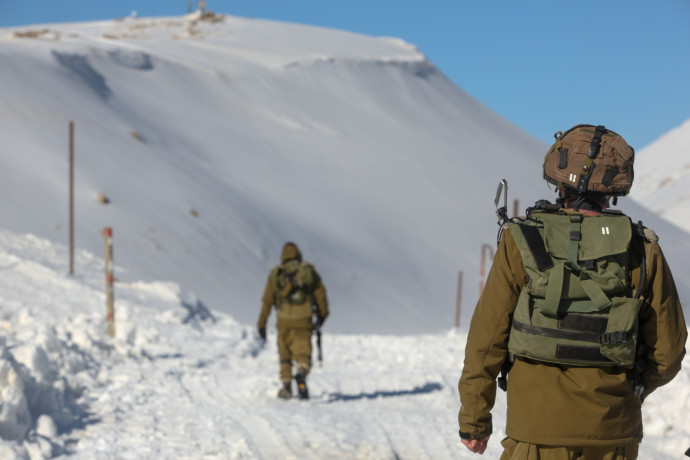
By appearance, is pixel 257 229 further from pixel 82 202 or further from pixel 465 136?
pixel 465 136

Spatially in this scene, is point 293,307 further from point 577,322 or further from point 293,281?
point 577,322

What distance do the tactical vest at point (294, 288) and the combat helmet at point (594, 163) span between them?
227 inches

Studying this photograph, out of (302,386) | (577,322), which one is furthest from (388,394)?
(577,322)

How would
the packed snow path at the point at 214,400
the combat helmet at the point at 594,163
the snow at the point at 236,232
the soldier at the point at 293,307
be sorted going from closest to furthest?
1. the combat helmet at the point at 594,163
2. the packed snow path at the point at 214,400
3. the snow at the point at 236,232
4. the soldier at the point at 293,307

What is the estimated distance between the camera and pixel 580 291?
2.88 meters

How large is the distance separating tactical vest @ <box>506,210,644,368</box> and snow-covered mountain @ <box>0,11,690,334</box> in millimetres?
18690

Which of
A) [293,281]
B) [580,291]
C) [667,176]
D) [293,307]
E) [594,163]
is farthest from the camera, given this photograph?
[667,176]

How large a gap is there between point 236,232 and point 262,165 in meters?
9.92

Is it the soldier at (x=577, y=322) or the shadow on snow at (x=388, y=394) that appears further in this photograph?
the shadow on snow at (x=388, y=394)

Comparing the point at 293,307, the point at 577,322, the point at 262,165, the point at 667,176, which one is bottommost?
the point at 293,307

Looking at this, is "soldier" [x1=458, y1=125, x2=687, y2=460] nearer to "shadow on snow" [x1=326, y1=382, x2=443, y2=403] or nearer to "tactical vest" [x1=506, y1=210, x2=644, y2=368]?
"tactical vest" [x1=506, y1=210, x2=644, y2=368]

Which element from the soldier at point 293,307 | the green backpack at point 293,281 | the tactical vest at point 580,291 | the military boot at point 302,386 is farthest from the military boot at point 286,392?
the tactical vest at point 580,291

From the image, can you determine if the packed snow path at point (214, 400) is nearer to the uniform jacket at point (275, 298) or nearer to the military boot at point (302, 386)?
the military boot at point (302, 386)

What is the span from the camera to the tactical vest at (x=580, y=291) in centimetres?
286
